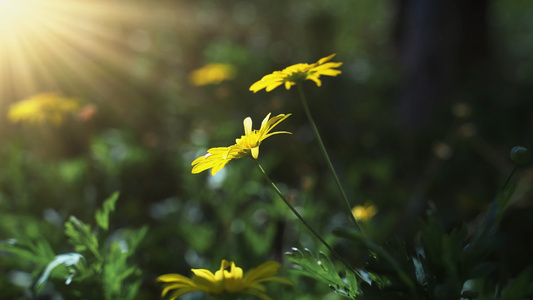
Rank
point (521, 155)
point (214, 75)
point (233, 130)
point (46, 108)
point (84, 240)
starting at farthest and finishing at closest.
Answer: point (214, 75), point (233, 130), point (46, 108), point (84, 240), point (521, 155)

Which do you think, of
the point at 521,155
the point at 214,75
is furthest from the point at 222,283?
the point at 214,75

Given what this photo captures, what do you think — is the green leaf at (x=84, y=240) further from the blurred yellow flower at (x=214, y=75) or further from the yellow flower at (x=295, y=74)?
the blurred yellow flower at (x=214, y=75)

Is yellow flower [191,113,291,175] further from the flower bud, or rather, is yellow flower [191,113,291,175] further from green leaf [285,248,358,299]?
the flower bud

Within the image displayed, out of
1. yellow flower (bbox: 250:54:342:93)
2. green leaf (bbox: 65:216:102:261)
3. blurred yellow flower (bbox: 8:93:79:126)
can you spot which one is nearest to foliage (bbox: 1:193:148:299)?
green leaf (bbox: 65:216:102:261)

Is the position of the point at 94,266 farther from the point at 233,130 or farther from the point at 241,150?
the point at 233,130

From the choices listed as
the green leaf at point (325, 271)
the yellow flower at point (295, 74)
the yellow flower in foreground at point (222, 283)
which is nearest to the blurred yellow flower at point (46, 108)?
the yellow flower at point (295, 74)

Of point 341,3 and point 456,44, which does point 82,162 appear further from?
point 341,3
